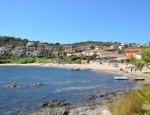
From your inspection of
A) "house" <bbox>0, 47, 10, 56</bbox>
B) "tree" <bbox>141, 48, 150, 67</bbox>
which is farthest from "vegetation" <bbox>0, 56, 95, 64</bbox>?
"tree" <bbox>141, 48, 150, 67</bbox>

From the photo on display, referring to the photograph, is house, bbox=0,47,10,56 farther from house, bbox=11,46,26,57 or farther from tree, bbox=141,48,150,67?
tree, bbox=141,48,150,67

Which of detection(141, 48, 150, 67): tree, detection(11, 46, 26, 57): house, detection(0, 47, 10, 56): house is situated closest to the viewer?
detection(141, 48, 150, 67): tree

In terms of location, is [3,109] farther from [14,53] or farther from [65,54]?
[14,53]

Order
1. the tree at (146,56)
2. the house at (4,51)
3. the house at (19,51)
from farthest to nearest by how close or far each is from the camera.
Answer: the house at (4,51), the house at (19,51), the tree at (146,56)

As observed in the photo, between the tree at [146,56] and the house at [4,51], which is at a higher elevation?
the house at [4,51]

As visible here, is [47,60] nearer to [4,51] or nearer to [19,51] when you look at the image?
[19,51]

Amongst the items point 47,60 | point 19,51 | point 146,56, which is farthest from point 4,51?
point 146,56

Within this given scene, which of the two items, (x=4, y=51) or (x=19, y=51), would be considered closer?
(x=19, y=51)

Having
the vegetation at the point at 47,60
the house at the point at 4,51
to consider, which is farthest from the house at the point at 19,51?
the vegetation at the point at 47,60

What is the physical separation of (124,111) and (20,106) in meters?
20.0

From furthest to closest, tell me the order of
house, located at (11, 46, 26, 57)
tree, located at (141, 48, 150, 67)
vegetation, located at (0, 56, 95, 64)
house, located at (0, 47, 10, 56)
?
house, located at (0, 47, 10, 56)
house, located at (11, 46, 26, 57)
vegetation, located at (0, 56, 95, 64)
tree, located at (141, 48, 150, 67)

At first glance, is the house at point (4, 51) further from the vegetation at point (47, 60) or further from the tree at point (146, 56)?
the tree at point (146, 56)

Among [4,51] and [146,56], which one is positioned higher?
[4,51]

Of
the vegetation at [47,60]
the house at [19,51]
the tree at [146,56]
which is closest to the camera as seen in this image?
the tree at [146,56]
